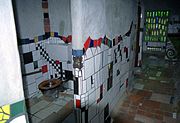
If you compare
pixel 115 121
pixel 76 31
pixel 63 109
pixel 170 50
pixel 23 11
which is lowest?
pixel 115 121

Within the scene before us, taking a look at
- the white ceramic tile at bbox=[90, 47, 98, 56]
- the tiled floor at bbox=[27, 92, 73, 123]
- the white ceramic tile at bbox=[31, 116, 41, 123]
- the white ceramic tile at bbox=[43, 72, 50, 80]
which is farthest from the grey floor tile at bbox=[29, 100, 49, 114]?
the white ceramic tile at bbox=[90, 47, 98, 56]

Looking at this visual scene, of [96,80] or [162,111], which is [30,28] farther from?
[162,111]

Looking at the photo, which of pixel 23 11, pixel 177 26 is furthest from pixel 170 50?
pixel 23 11

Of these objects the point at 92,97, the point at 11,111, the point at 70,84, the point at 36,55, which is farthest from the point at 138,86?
the point at 11,111

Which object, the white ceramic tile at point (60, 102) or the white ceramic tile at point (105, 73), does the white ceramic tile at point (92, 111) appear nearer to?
the white ceramic tile at point (105, 73)

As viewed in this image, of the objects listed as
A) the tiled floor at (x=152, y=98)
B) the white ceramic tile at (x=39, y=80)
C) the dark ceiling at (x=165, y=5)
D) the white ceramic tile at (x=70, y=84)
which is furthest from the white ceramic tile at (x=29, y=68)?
the dark ceiling at (x=165, y=5)

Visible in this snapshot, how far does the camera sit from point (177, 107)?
10.5 ft

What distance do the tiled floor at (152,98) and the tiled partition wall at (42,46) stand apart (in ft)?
4.45

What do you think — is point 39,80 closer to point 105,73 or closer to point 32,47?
point 32,47

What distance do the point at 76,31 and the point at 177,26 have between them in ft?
22.1

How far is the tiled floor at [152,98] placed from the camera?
2.90m

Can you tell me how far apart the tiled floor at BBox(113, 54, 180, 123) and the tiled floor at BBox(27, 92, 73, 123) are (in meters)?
0.88

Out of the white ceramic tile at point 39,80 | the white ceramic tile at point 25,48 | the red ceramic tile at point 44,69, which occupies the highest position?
the white ceramic tile at point 25,48

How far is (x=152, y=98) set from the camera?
3562mm
